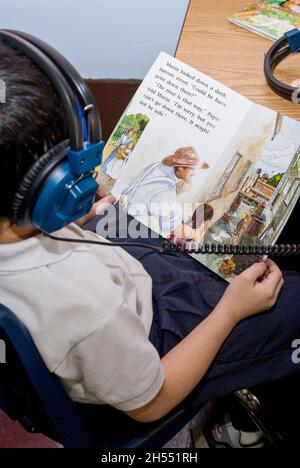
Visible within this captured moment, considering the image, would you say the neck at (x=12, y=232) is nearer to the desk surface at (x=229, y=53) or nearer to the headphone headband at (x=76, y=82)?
the headphone headband at (x=76, y=82)

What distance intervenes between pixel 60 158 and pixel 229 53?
57 cm

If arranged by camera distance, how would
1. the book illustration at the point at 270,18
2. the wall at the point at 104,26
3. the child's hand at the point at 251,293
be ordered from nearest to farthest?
the child's hand at the point at 251,293 < the book illustration at the point at 270,18 < the wall at the point at 104,26

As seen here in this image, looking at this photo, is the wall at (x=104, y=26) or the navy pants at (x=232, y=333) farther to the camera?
the wall at (x=104, y=26)

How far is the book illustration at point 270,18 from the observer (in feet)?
3.16

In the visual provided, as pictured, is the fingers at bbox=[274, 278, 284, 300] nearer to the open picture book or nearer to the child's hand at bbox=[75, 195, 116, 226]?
the open picture book

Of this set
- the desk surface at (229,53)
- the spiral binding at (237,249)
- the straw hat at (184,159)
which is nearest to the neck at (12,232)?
the spiral binding at (237,249)

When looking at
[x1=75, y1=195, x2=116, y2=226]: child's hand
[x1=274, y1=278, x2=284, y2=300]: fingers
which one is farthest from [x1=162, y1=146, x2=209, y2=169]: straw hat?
[x1=274, y1=278, x2=284, y2=300]: fingers

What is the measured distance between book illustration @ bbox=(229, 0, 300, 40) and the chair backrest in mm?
723

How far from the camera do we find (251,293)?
0.74 meters

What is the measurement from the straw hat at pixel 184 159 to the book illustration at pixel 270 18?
292 millimetres

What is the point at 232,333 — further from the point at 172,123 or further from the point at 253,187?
the point at 172,123

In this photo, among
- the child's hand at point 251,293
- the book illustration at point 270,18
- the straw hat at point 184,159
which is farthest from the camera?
the book illustration at point 270,18

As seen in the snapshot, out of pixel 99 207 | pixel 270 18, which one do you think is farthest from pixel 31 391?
pixel 270 18

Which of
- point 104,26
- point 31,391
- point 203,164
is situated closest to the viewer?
point 31,391
